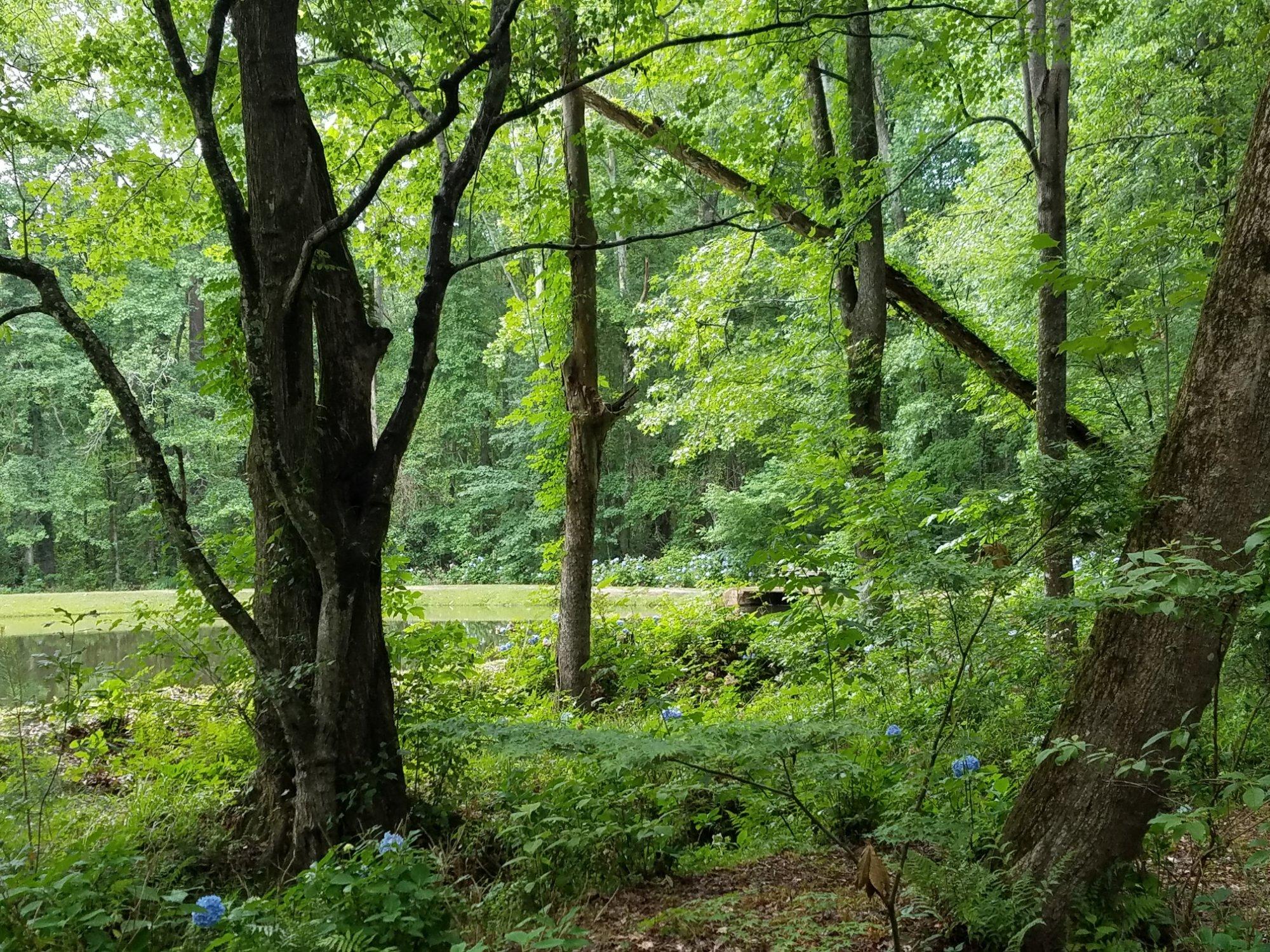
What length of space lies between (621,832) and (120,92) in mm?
5856

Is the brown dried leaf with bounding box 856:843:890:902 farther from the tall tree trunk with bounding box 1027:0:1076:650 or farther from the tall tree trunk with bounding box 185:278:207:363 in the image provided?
the tall tree trunk with bounding box 185:278:207:363

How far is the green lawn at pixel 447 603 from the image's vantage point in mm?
10344

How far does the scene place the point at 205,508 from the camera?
23.4 metres

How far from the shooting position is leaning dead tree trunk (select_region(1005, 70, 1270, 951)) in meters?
2.17

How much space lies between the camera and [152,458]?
3.52m

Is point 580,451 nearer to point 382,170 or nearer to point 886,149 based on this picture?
point 382,170

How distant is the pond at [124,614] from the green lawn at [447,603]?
2cm

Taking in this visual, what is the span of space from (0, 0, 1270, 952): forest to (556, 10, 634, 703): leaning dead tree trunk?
0.04m

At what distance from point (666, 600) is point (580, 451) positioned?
321 cm

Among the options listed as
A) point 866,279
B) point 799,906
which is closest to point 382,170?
point 799,906

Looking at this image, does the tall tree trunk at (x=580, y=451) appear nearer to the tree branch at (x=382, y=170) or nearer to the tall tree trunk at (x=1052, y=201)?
the tree branch at (x=382, y=170)

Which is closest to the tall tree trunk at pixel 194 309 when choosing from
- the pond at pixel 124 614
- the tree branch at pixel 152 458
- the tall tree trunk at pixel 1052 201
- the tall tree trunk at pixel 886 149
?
the pond at pixel 124 614

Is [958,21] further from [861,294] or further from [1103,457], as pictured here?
[1103,457]

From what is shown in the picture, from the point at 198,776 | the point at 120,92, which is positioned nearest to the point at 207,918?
the point at 198,776
